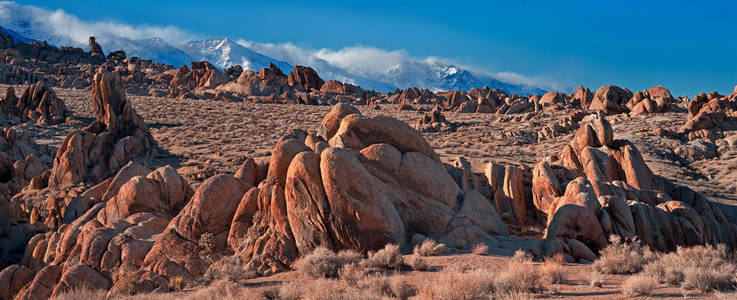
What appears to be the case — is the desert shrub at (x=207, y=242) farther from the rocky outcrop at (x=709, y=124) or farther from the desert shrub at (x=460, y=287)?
the rocky outcrop at (x=709, y=124)

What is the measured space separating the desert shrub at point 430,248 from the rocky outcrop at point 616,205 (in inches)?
172

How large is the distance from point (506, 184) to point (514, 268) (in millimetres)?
12958

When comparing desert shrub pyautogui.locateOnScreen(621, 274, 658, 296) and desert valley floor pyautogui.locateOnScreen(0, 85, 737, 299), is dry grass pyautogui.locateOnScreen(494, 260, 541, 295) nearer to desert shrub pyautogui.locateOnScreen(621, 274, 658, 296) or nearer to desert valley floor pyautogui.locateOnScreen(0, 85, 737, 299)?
desert valley floor pyautogui.locateOnScreen(0, 85, 737, 299)

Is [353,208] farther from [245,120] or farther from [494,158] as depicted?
[245,120]

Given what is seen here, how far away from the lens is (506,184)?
21.4m

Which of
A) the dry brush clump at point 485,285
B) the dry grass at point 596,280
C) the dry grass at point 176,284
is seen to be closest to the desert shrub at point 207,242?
the dry grass at point 176,284

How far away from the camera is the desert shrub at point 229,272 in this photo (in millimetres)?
10581

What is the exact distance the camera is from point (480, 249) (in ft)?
38.0

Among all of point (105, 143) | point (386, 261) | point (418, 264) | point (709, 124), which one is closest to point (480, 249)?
point (418, 264)

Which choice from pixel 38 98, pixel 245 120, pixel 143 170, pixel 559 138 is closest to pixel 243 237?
pixel 143 170

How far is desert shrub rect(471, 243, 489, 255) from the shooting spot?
11578 millimetres

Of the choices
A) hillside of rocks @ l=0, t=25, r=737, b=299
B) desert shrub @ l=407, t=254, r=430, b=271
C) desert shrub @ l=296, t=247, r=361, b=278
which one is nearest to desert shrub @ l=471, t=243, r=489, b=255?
hillside of rocks @ l=0, t=25, r=737, b=299

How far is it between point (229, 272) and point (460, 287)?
5.57 metres

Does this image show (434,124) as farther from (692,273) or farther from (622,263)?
(692,273)
